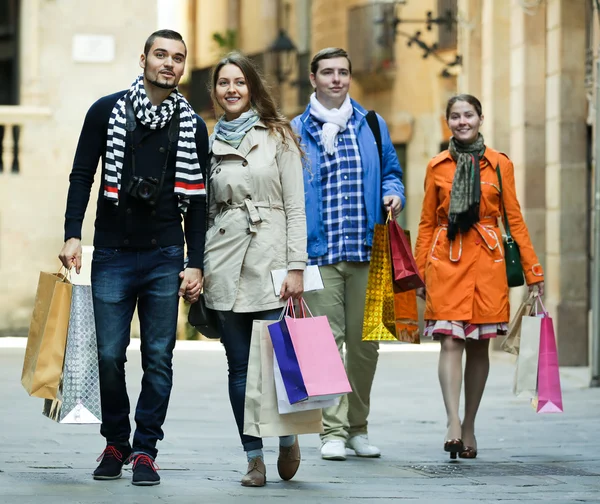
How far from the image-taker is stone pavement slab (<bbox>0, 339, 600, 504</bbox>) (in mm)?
6695

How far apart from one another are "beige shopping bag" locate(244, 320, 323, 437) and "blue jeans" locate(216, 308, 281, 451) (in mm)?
129

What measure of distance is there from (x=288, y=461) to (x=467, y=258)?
6.17ft

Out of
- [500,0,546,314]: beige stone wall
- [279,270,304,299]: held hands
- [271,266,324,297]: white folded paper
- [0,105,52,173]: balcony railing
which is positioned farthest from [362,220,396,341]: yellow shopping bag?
[0,105,52,173]: balcony railing

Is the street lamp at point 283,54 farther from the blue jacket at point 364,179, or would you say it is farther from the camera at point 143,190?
the camera at point 143,190

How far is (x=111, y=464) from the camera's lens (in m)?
6.96

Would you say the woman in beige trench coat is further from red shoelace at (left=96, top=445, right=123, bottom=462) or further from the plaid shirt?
the plaid shirt

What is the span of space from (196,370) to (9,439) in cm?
513

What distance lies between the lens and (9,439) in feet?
28.3

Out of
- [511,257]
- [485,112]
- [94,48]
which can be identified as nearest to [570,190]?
[485,112]

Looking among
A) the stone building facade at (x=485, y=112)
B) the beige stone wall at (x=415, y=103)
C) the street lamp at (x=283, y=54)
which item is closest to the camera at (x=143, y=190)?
the stone building facade at (x=485, y=112)

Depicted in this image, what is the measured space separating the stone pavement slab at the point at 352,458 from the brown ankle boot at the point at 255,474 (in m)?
0.07

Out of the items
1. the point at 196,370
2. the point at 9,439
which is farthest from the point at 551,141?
the point at 9,439

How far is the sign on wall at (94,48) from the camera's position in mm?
17172

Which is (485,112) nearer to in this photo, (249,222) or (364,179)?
(364,179)
